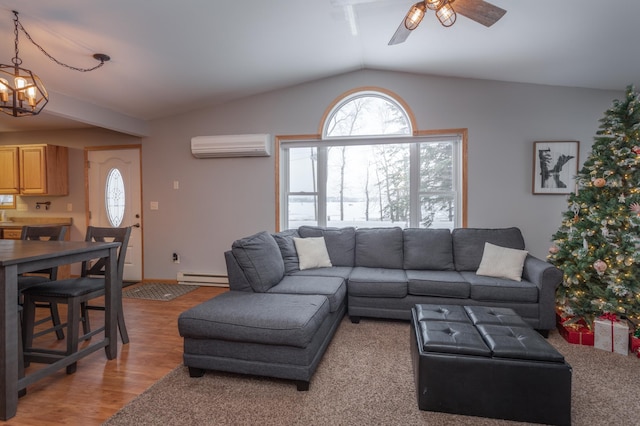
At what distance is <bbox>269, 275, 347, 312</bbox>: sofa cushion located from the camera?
2.68m

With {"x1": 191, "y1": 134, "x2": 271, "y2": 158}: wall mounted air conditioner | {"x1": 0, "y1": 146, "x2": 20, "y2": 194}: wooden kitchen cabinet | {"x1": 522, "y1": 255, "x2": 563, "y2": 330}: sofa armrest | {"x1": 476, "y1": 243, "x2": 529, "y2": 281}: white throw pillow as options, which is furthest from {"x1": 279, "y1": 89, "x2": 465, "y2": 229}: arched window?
{"x1": 0, "y1": 146, "x2": 20, "y2": 194}: wooden kitchen cabinet

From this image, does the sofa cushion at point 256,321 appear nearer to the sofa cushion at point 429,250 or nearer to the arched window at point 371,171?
the sofa cushion at point 429,250

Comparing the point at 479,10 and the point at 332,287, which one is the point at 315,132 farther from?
A: the point at 479,10

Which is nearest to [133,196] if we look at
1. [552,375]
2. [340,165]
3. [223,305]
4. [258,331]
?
[340,165]

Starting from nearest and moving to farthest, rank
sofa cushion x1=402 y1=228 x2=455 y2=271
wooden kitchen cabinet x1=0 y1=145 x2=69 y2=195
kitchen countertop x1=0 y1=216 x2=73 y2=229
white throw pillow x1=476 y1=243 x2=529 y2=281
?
white throw pillow x1=476 y1=243 x2=529 y2=281, sofa cushion x1=402 y1=228 x2=455 y2=271, wooden kitchen cabinet x1=0 y1=145 x2=69 y2=195, kitchen countertop x1=0 y1=216 x2=73 y2=229

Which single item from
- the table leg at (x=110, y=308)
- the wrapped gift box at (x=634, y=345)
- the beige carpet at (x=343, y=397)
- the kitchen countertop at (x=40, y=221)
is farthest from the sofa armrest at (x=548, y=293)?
the kitchen countertop at (x=40, y=221)

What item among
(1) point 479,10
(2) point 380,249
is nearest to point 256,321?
(2) point 380,249

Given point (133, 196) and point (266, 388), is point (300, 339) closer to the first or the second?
point (266, 388)

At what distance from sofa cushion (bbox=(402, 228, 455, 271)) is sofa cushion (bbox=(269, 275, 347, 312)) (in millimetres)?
950

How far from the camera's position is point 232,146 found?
4402 millimetres

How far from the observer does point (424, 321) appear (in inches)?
87.5

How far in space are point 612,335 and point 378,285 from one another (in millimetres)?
1920

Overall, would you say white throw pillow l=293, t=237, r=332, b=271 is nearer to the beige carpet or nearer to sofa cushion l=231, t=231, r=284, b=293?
sofa cushion l=231, t=231, r=284, b=293

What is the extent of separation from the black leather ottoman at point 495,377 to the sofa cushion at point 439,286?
3.48 ft
